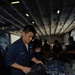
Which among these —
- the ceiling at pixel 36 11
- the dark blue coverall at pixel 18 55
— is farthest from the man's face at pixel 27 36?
the ceiling at pixel 36 11

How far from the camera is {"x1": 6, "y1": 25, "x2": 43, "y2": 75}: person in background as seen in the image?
9.44 ft

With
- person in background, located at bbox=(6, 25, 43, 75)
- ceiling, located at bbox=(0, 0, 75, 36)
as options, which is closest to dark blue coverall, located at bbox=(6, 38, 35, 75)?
person in background, located at bbox=(6, 25, 43, 75)

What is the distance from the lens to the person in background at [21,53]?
2.88 m

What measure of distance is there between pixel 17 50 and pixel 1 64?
25.2ft

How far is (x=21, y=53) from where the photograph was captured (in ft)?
10.1

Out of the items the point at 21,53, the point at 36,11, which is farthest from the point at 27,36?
the point at 36,11

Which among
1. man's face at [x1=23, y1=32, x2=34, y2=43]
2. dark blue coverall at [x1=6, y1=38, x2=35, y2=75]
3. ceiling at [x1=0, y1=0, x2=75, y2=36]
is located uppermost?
ceiling at [x1=0, y1=0, x2=75, y2=36]

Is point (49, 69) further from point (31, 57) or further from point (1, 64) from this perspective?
point (1, 64)

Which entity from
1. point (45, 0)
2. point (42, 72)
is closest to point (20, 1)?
point (45, 0)

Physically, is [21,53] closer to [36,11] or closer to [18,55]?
[18,55]

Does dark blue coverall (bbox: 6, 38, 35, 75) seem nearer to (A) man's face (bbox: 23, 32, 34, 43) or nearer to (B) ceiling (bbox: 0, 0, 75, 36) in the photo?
(A) man's face (bbox: 23, 32, 34, 43)

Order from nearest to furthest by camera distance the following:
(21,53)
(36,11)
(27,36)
A: 1. (27,36)
2. (21,53)
3. (36,11)

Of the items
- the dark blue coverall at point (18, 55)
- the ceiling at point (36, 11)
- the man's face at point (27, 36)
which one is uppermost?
the ceiling at point (36, 11)

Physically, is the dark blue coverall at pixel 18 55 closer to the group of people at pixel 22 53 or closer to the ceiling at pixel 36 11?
the group of people at pixel 22 53
